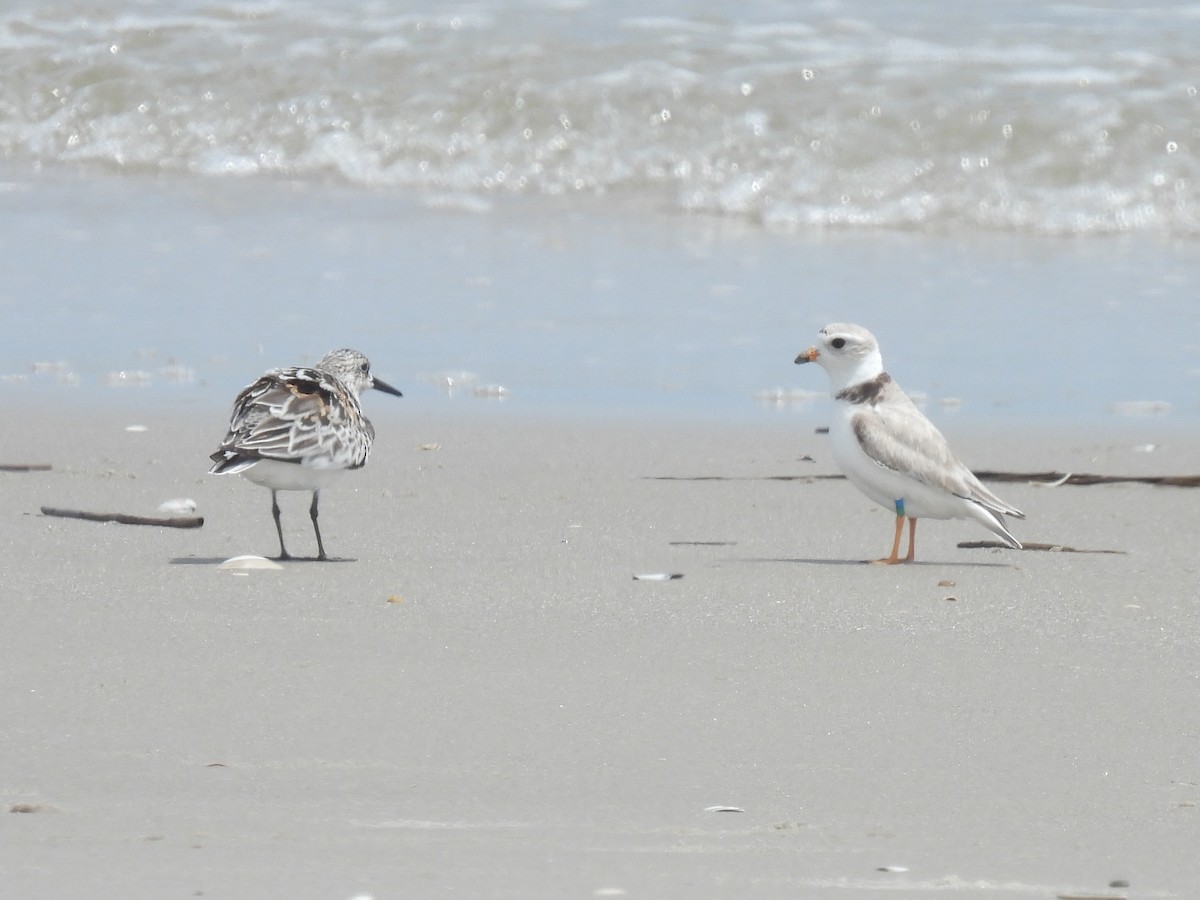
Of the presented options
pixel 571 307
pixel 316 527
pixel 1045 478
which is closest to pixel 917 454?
pixel 1045 478

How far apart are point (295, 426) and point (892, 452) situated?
1.80 m

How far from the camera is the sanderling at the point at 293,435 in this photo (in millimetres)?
5359

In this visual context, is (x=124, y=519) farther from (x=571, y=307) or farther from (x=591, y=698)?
(x=571, y=307)

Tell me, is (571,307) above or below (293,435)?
below

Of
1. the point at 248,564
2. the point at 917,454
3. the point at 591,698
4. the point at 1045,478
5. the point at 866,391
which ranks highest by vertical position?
the point at 866,391

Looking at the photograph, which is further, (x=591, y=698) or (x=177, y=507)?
(x=177, y=507)

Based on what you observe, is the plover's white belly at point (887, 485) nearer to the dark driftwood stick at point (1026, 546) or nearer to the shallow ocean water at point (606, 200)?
the dark driftwood stick at point (1026, 546)

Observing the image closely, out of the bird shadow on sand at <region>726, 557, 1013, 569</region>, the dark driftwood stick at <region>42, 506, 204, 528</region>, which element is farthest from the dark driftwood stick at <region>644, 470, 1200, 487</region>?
the dark driftwood stick at <region>42, 506, 204, 528</region>

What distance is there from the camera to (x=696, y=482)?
6.82m

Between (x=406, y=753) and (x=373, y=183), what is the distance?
11003 mm

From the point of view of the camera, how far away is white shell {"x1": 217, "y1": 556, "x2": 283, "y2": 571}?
520 centimetres

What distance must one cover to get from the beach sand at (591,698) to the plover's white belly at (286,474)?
9.0 inches

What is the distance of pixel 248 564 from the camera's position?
206 inches

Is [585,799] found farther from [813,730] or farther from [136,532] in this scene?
[136,532]
